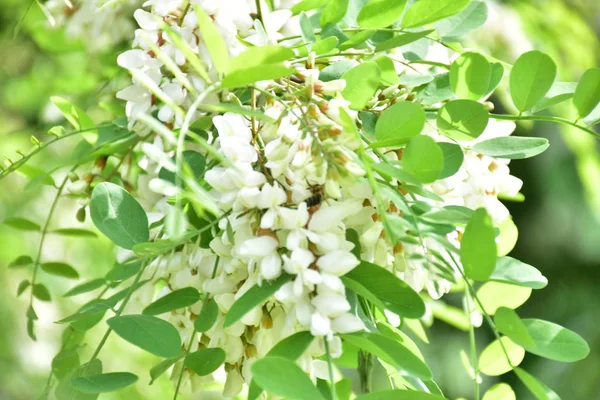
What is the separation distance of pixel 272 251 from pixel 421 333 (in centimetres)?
23

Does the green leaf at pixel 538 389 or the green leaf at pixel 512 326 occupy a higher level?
the green leaf at pixel 512 326

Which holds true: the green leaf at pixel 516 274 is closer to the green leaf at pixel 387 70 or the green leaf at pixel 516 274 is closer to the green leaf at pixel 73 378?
the green leaf at pixel 387 70

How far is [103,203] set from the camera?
0.41m

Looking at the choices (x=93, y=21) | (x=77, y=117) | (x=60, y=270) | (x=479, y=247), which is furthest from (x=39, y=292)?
(x=479, y=247)

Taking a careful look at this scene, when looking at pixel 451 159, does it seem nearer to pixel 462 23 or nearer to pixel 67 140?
pixel 462 23

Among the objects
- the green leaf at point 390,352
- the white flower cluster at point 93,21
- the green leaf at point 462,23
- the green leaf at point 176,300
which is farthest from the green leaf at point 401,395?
the white flower cluster at point 93,21

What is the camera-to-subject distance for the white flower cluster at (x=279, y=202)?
0.33 metres

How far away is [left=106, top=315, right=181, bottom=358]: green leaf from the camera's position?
36 cm

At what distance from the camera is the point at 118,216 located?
0.41 meters

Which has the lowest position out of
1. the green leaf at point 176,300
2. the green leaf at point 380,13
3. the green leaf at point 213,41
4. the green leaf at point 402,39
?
the green leaf at point 176,300

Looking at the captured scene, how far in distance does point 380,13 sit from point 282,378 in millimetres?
222

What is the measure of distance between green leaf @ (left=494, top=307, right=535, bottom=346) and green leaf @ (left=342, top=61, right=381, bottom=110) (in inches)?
4.9

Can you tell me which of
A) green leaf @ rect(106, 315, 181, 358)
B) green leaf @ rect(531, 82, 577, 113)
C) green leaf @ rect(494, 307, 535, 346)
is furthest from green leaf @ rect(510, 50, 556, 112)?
green leaf @ rect(106, 315, 181, 358)

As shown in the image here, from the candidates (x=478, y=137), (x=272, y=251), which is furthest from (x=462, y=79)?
(x=272, y=251)
